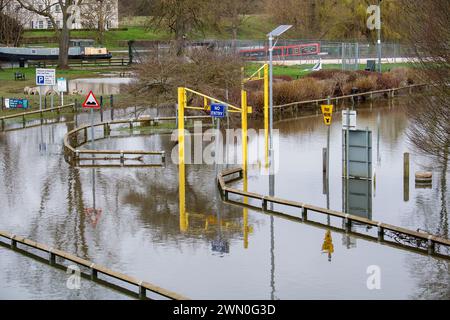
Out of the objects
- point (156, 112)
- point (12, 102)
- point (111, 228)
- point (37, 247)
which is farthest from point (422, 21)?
point (12, 102)

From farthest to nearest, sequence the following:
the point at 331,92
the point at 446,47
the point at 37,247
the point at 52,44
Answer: the point at 52,44 < the point at 331,92 < the point at 446,47 < the point at 37,247

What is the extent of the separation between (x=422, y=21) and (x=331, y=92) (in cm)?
2839

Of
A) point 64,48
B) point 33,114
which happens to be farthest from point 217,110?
point 64,48

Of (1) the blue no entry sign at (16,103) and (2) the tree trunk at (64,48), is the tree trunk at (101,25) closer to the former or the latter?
(2) the tree trunk at (64,48)

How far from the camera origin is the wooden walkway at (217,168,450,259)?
22.9m

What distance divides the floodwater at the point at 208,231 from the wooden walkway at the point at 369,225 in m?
0.49

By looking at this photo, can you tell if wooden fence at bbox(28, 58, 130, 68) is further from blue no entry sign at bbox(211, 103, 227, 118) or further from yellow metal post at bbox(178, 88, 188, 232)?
blue no entry sign at bbox(211, 103, 227, 118)

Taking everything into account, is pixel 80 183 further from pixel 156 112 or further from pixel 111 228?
pixel 156 112

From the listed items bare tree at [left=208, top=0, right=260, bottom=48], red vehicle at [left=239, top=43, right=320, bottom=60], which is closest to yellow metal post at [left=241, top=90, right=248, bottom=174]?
red vehicle at [left=239, top=43, right=320, bottom=60]

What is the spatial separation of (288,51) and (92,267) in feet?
200

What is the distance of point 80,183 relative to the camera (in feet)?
104

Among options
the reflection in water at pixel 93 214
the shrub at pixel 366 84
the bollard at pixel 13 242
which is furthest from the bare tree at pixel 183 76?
the bollard at pixel 13 242

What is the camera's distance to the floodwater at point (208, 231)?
800 inches
